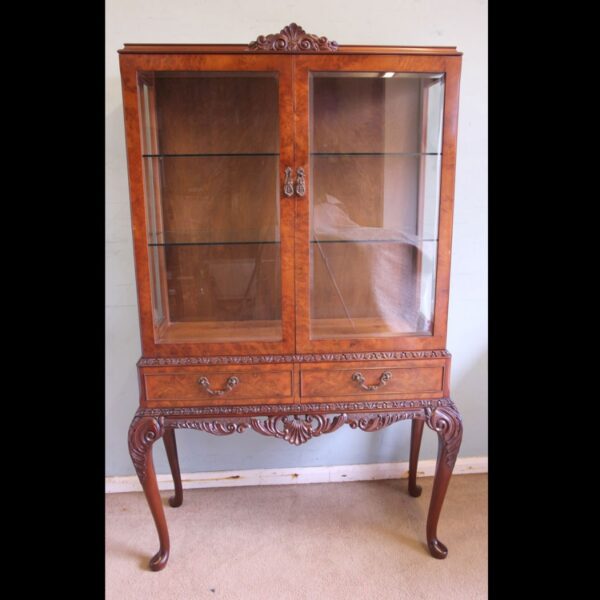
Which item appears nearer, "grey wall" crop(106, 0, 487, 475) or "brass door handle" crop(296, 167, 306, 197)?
"brass door handle" crop(296, 167, 306, 197)

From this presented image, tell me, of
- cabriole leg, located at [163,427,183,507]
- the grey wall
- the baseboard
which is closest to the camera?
the grey wall

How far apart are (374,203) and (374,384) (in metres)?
0.55

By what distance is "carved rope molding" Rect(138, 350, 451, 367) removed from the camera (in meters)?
1.35

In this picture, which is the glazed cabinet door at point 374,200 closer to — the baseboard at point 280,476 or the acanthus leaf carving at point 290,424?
the acanthus leaf carving at point 290,424

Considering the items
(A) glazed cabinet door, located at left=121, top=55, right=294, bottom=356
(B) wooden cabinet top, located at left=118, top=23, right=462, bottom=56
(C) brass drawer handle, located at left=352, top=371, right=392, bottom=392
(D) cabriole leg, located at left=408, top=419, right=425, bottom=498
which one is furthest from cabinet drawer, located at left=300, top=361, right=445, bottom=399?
(B) wooden cabinet top, located at left=118, top=23, right=462, bottom=56

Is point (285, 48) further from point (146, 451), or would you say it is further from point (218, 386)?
point (146, 451)

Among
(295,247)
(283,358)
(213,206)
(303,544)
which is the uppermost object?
(213,206)

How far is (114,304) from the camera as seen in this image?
173 cm

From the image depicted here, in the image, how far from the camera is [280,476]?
189 cm

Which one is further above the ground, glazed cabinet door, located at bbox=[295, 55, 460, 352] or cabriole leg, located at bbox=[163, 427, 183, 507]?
glazed cabinet door, located at bbox=[295, 55, 460, 352]

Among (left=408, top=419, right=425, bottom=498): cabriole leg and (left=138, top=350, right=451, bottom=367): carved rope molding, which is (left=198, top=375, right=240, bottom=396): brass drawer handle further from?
(left=408, top=419, right=425, bottom=498): cabriole leg

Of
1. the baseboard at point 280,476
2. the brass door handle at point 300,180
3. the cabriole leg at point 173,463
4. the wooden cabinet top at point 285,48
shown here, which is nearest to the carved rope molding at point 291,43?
the wooden cabinet top at point 285,48

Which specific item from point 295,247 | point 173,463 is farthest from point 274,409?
point 173,463
